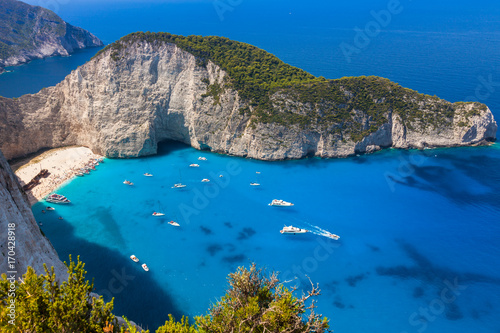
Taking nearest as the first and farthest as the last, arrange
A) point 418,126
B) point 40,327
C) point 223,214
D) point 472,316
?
point 40,327
point 472,316
point 223,214
point 418,126

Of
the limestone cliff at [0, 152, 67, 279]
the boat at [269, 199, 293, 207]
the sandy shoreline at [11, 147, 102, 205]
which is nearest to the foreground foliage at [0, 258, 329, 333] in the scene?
the limestone cliff at [0, 152, 67, 279]

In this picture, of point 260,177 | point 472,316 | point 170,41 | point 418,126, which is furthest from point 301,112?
point 472,316

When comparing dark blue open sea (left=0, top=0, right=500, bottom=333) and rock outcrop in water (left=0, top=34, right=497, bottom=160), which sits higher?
rock outcrop in water (left=0, top=34, right=497, bottom=160)

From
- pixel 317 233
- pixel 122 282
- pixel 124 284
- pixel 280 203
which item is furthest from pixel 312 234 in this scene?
pixel 122 282

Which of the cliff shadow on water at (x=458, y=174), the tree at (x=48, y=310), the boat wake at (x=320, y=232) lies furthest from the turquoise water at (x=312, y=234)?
the tree at (x=48, y=310)

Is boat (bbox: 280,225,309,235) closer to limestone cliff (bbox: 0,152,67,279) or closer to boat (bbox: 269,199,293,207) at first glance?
boat (bbox: 269,199,293,207)

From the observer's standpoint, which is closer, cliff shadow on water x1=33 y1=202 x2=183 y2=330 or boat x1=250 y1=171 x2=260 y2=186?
cliff shadow on water x1=33 y1=202 x2=183 y2=330

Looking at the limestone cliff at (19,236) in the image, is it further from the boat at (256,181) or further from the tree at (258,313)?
the boat at (256,181)

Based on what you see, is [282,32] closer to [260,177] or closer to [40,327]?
[260,177]
